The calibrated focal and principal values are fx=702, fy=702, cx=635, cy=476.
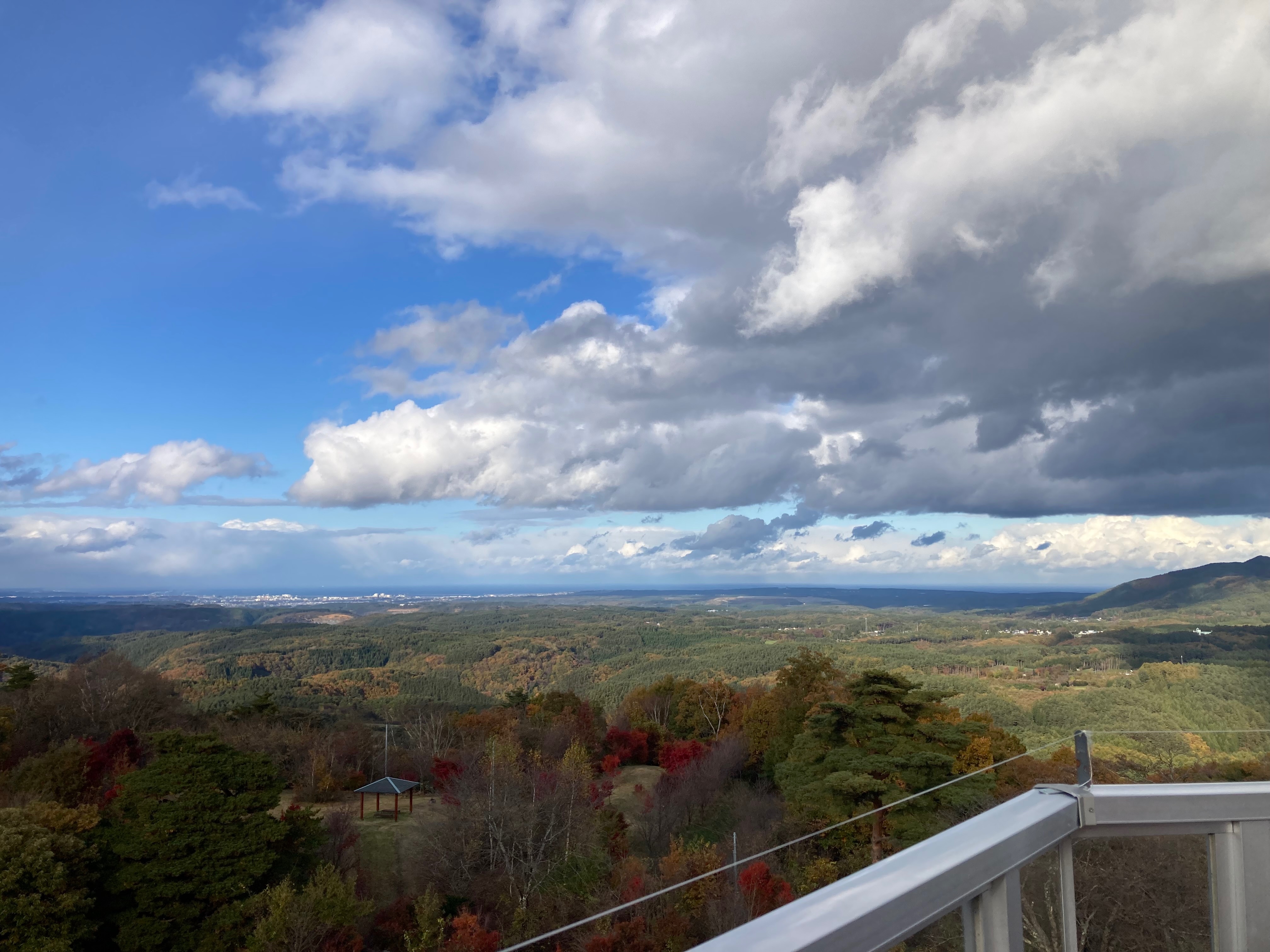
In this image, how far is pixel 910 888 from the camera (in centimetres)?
105

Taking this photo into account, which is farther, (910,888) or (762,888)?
(762,888)

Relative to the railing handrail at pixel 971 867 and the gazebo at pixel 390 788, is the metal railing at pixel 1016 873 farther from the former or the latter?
the gazebo at pixel 390 788

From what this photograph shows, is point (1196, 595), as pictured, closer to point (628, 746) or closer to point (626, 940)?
point (628, 746)

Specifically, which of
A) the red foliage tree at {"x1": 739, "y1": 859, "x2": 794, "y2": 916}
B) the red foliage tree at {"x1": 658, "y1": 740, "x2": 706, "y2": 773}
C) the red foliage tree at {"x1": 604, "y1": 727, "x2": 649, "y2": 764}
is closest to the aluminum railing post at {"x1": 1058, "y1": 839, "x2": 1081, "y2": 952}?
the red foliage tree at {"x1": 739, "y1": 859, "x2": 794, "y2": 916}

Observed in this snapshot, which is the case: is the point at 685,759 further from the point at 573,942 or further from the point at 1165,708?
the point at 1165,708

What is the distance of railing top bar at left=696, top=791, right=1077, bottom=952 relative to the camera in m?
0.90

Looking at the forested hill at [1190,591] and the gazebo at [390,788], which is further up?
the gazebo at [390,788]

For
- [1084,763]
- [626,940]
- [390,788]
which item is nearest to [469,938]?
[626,940]

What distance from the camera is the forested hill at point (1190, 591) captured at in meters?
119

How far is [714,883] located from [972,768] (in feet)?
50.8

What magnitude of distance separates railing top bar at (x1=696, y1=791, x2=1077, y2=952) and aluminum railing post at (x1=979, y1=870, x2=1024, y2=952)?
5cm

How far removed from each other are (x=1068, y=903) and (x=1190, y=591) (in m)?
191

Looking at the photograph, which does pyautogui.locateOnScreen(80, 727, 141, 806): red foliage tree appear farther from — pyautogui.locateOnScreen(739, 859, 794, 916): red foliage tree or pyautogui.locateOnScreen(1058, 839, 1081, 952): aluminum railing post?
pyautogui.locateOnScreen(1058, 839, 1081, 952): aluminum railing post

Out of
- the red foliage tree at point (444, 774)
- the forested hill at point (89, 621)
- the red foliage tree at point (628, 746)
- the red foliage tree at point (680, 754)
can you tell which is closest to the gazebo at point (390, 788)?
the red foliage tree at point (444, 774)
